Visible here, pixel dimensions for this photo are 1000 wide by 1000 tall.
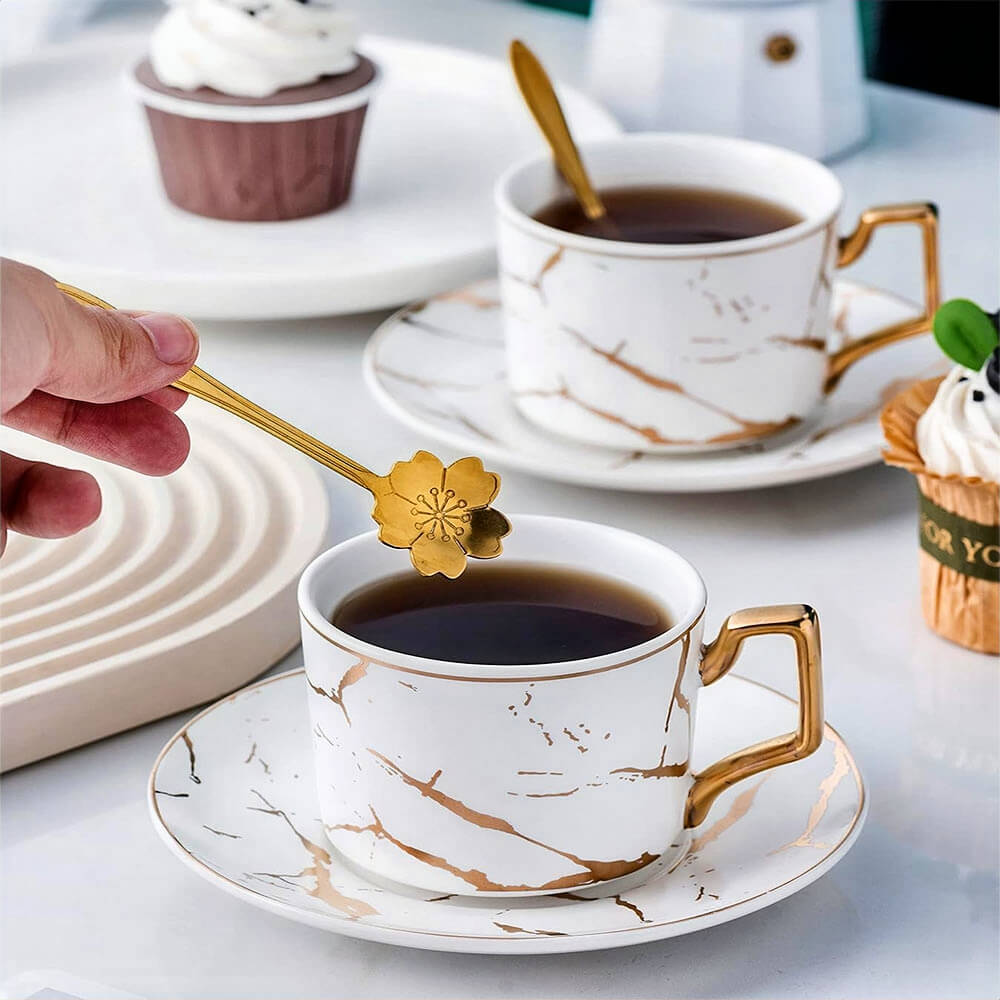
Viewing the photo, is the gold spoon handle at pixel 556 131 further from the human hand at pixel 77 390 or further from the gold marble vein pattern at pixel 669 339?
the human hand at pixel 77 390

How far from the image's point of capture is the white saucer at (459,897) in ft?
1.63

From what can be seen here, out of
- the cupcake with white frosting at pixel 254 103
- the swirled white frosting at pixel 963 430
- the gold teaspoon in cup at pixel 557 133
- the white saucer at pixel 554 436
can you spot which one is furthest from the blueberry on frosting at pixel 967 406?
the cupcake with white frosting at pixel 254 103

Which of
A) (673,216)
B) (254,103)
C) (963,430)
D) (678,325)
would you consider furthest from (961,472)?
(254,103)

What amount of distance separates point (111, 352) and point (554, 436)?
14.8 inches

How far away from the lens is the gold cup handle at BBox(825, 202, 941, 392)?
859mm

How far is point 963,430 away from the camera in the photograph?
0.68 meters

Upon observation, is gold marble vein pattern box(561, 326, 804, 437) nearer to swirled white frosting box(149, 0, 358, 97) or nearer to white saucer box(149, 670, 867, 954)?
white saucer box(149, 670, 867, 954)

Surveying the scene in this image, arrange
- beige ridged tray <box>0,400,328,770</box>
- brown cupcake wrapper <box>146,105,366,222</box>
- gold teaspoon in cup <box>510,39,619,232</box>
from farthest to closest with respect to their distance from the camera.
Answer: brown cupcake wrapper <box>146,105,366,222</box>
gold teaspoon in cup <box>510,39,619,232</box>
beige ridged tray <box>0,400,328,770</box>

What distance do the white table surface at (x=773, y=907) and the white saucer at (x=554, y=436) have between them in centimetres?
3

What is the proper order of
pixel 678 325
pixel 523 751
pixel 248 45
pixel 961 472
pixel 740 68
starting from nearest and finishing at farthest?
pixel 523 751
pixel 961 472
pixel 678 325
pixel 248 45
pixel 740 68

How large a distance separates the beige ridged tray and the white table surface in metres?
0.02

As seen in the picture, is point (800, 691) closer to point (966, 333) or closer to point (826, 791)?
point (826, 791)

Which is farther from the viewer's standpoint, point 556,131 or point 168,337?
point 556,131

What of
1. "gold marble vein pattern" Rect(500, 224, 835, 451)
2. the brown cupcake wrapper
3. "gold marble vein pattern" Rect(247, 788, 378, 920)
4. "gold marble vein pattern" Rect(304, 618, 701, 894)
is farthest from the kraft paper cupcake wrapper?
the brown cupcake wrapper
